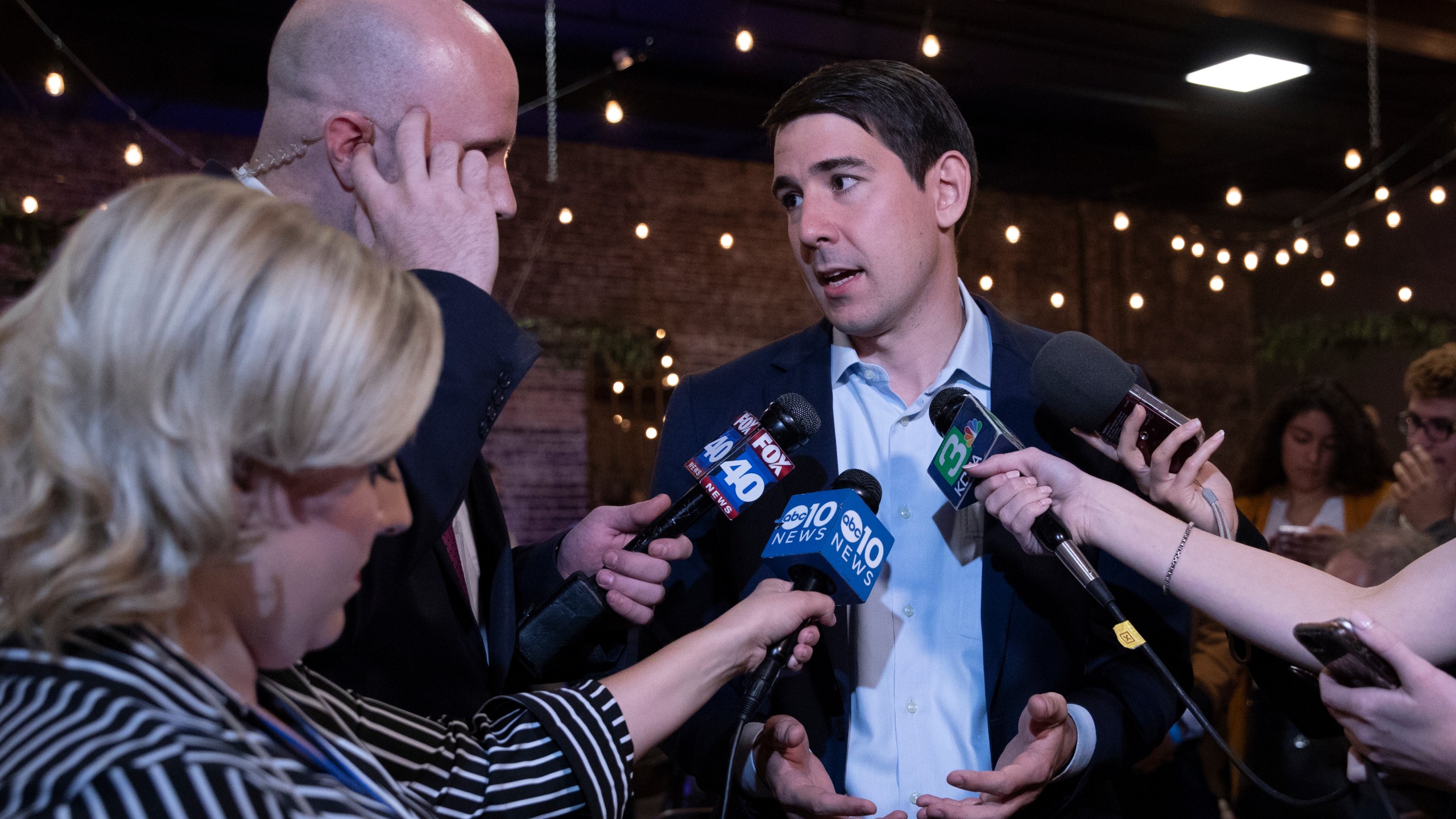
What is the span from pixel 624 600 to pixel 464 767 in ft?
1.21

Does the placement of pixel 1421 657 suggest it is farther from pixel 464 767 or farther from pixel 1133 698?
pixel 464 767

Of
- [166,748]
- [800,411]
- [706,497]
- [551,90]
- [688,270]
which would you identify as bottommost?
[166,748]

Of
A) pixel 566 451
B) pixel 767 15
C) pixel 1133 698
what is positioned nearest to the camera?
pixel 1133 698

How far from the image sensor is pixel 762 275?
7691mm

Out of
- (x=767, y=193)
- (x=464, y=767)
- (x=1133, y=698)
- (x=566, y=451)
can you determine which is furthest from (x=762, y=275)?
(x=464, y=767)

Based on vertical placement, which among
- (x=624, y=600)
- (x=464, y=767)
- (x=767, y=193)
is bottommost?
(x=464, y=767)

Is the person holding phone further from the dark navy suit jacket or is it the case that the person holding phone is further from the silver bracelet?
the dark navy suit jacket

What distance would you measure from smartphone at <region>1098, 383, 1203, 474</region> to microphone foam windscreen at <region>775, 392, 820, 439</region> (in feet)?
1.38

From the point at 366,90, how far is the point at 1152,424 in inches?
44.5

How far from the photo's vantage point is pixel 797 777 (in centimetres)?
141

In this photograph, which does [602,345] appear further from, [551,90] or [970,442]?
[970,442]

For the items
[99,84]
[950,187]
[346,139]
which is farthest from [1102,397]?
[99,84]

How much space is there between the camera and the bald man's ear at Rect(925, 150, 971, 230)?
1.83 meters

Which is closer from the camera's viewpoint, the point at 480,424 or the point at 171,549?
the point at 171,549
